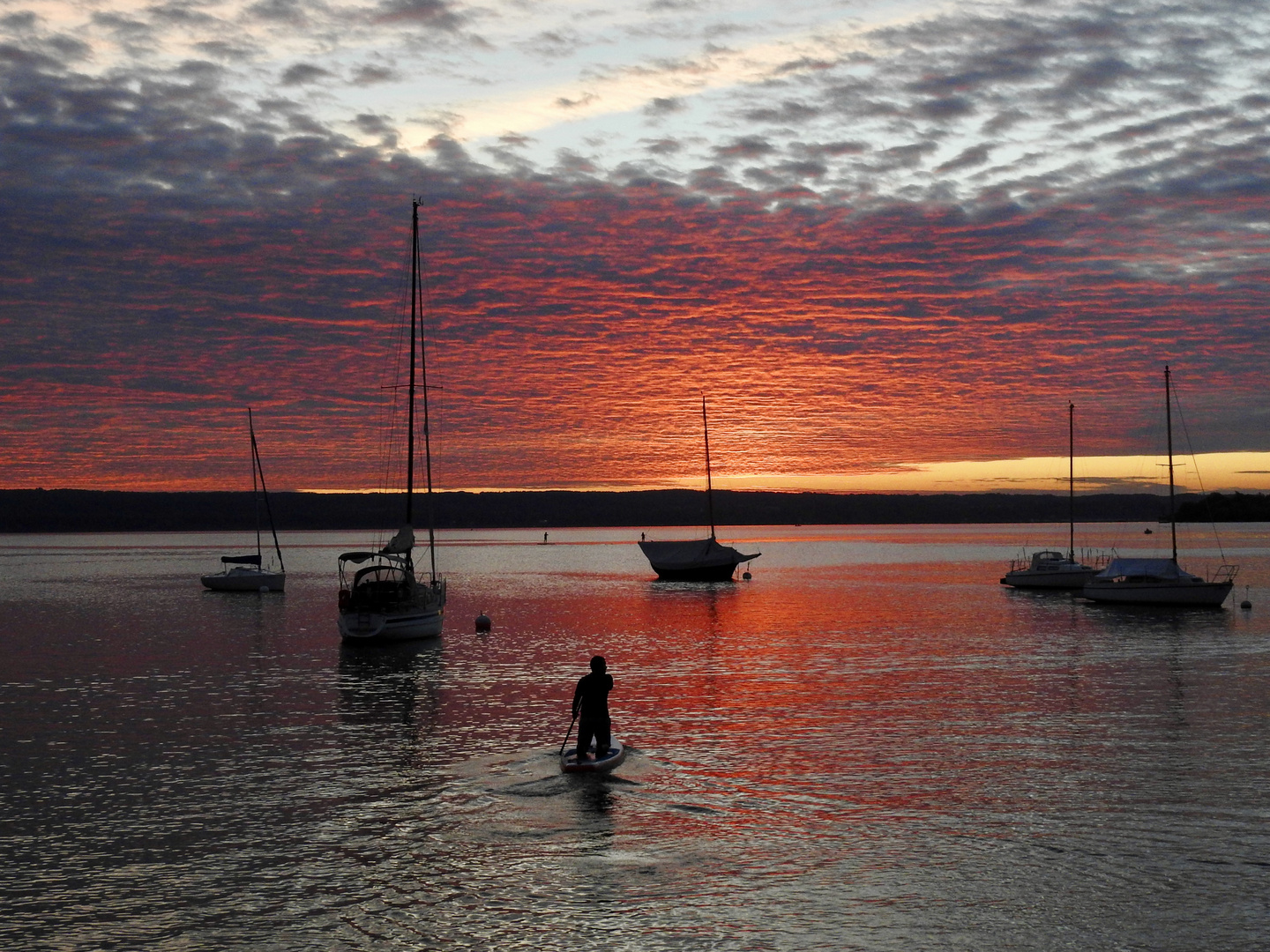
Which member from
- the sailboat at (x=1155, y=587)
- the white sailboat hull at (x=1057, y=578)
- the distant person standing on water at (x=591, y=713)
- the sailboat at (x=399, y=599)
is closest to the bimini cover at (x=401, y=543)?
the sailboat at (x=399, y=599)

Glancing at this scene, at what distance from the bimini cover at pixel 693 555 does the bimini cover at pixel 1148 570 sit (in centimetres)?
4108

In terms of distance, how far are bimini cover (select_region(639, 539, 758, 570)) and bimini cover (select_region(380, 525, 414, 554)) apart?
2340 inches

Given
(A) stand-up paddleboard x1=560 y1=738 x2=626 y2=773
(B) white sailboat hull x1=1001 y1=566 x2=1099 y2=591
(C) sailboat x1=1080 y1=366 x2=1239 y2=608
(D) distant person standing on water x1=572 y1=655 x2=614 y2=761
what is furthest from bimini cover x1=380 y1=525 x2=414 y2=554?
(B) white sailboat hull x1=1001 y1=566 x2=1099 y2=591

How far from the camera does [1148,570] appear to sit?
241 feet

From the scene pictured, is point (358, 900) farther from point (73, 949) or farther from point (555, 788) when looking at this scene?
point (555, 788)

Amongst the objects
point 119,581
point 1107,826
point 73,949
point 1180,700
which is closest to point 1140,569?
point 1180,700

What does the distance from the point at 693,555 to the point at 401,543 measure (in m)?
64.4

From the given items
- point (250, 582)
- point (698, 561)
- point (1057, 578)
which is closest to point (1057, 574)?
point (1057, 578)

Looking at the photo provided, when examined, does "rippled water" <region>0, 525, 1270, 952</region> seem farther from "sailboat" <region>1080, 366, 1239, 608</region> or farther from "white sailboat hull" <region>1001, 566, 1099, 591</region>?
"white sailboat hull" <region>1001, 566, 1099, 591</region>

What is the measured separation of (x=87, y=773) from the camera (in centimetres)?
2428

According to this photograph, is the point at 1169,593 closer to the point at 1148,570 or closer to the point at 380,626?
the point at 1148,570

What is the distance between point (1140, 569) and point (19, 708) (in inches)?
2626

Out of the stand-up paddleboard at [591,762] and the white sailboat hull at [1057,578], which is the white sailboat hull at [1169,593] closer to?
the white sailboat hull at [1057,578]

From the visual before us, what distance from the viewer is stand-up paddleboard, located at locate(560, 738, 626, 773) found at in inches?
912
